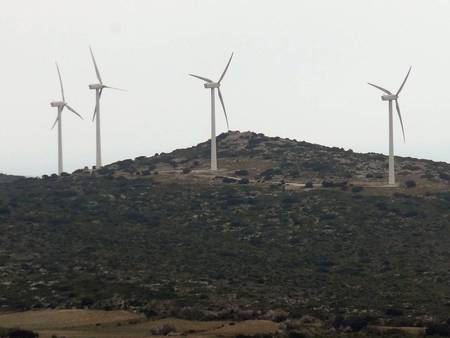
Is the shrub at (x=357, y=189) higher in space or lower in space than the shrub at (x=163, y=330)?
higher

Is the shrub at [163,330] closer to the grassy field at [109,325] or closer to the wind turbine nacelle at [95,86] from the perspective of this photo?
the grassy field at [109,325]

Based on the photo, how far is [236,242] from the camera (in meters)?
124

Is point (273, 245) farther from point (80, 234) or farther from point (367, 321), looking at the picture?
point (367, 321)

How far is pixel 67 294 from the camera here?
294 feet

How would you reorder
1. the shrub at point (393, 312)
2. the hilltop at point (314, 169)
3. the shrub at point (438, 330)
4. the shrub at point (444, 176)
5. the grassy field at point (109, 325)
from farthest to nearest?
the hilltop at point (314, 169) → the shrub at point (444, 176) → the shrub at point (393, 312) → the grassy field at point (109, 325) → the shrub at point (438, 330)

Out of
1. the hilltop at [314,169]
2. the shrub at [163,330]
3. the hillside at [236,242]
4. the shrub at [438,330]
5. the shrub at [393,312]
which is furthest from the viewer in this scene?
the hilltop at [314,169]

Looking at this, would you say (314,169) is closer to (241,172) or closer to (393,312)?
(241,172)

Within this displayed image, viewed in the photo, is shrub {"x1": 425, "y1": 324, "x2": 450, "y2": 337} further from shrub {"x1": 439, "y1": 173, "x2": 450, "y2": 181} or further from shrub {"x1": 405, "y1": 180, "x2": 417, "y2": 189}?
shrub {"x1": 439, "y1": 173, "x2": 450, "y2": 181}

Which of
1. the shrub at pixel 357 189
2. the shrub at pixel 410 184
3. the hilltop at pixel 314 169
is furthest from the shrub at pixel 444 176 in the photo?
the shrub at pixel 357 189

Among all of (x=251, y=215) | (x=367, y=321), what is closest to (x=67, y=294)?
(x=367, y=321)

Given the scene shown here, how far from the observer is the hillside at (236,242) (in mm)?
86625

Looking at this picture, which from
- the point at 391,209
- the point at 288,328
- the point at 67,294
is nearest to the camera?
the point at 288,328

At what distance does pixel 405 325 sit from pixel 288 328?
30.1 ft

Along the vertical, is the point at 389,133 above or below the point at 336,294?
above
